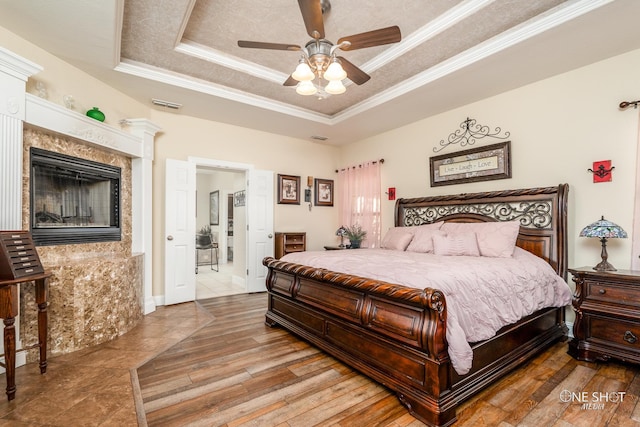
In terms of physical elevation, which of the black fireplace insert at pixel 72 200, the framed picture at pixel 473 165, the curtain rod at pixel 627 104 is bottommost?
the black fireplace insert at pixel 72 200

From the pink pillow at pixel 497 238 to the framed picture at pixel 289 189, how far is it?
10.4 ft

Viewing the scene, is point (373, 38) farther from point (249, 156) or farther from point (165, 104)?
point (249, 156)

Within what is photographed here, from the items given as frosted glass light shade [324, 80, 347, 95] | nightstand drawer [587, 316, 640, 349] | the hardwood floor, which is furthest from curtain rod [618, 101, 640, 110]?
frosted glass light shade [324, 80, 347, 95]

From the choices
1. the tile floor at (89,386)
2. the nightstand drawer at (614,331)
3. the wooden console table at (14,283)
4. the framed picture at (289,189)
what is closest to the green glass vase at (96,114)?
the wooden console table at (14,283)

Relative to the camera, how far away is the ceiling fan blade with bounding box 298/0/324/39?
6.16 ft

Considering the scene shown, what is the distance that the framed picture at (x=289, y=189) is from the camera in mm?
5496

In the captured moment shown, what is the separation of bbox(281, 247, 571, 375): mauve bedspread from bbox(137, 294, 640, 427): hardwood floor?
46cm

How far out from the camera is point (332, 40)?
9.91 feet

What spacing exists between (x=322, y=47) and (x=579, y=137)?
2.82 m

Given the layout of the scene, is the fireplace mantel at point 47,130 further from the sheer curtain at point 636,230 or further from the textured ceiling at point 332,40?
the sheer curtain at point 636,230

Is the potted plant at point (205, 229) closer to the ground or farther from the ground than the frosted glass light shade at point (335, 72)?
closer to the ground

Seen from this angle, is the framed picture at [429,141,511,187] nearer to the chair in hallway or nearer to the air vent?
the air vent

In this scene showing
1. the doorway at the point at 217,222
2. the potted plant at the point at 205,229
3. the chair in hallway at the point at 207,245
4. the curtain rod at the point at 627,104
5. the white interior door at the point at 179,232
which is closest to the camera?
the curtain rod at the point at 627,104

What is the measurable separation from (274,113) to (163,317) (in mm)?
3125
